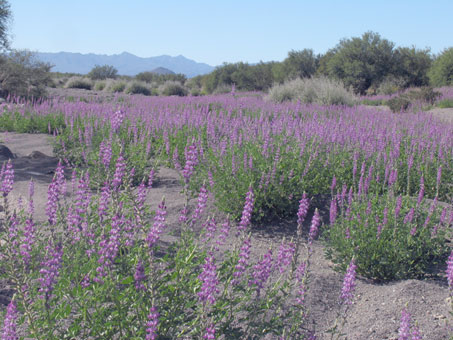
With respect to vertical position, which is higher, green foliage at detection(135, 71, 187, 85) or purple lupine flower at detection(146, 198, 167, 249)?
green foliage at detection(135, 71, 187, 85)

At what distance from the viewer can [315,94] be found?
18.6m

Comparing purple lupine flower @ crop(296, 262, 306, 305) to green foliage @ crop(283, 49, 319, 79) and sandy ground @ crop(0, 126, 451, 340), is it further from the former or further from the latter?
green foliage @ crop(283, 49, 319, 79)

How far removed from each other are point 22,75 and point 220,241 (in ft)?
66.4

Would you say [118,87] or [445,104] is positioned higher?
[118,87]

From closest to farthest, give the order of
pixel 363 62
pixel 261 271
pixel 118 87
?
pixel 261 271, pixel 363 62, pixel 118 87

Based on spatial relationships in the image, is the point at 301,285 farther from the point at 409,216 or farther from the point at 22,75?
the point at 22,75

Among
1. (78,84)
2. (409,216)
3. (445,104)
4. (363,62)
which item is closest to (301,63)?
(363,62)

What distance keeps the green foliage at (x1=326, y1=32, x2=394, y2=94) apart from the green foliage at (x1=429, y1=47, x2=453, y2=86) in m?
4.04

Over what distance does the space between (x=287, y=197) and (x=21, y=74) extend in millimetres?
18366

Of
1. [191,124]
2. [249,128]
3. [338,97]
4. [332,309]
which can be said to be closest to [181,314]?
[332,309]

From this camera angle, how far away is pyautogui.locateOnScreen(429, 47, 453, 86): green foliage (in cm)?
2895

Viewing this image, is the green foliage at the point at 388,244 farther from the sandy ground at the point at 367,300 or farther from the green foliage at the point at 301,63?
the green foliage at the point at 301,63

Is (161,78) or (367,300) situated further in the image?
(161,78)

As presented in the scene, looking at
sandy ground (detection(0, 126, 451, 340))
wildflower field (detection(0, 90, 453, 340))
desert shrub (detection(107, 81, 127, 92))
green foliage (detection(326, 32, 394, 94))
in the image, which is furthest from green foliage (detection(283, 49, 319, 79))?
sandy ground (detection(0, 126, 451, 340))
